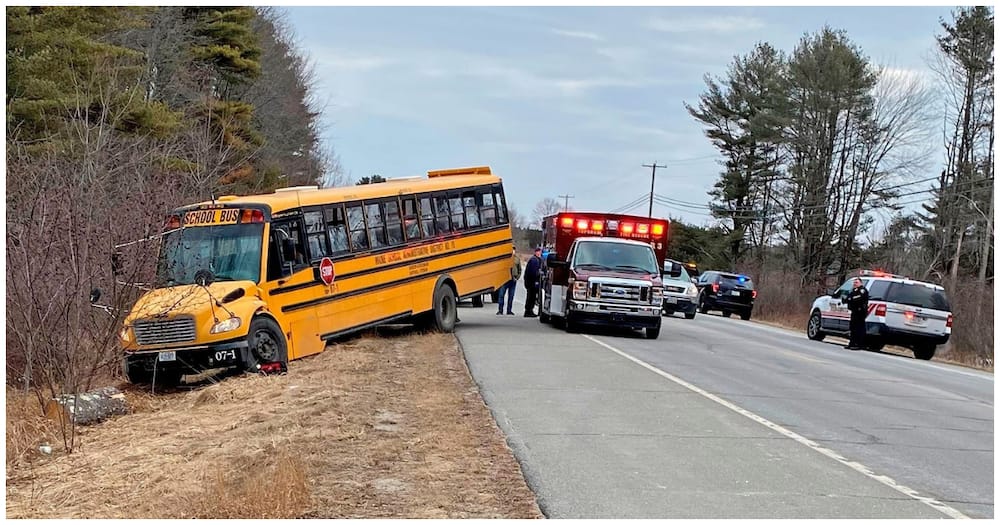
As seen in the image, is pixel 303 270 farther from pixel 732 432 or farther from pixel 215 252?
pixel 732 432

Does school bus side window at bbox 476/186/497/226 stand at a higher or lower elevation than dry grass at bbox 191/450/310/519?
higher

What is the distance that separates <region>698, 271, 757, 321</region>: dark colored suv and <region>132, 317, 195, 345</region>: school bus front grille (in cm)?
2835

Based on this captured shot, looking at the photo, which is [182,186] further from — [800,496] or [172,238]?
[800,496]

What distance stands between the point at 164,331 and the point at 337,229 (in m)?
4.33

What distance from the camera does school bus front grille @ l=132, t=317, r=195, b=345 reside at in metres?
13.8

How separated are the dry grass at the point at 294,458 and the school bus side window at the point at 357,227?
14.8 feet

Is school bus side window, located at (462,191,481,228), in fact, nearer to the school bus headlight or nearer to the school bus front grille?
the school bus headlight

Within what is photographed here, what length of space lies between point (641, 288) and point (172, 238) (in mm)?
9254

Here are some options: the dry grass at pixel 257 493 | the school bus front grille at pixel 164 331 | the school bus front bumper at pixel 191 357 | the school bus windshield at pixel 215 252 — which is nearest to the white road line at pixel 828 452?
the dry grass at pixel 257 493

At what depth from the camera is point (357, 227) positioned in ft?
59.1

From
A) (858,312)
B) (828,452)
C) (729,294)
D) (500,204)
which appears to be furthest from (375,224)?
(729,294)

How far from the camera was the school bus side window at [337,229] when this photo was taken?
1720cm

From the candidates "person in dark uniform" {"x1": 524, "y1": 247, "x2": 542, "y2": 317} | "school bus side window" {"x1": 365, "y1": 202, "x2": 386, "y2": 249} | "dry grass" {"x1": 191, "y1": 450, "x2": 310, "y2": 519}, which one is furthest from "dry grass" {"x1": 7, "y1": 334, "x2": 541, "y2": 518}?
"person in dark uniform" {"x1": 524, "y1": 247, "x2": 542, "y2": 317}

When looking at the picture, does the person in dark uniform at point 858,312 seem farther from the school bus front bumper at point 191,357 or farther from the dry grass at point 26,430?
the dry grass at point 26,430
